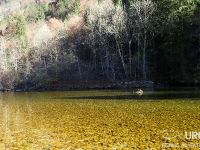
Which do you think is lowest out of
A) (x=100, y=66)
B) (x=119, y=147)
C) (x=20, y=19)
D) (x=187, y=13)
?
(x=119, y=147)

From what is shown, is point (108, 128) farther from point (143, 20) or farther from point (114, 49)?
point (114, 49)

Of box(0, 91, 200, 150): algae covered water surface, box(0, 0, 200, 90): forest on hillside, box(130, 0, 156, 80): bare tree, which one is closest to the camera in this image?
box(0, 91, 200, 150): algae covered water surface

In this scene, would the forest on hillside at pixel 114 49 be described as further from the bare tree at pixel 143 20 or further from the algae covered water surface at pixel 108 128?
the algae covered water surface at pixel 108 128

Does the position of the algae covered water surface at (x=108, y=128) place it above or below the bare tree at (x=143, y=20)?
below

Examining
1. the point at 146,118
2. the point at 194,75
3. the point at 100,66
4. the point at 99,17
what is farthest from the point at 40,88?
the point at 146,118

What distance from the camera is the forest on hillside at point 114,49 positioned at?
56781 millimetres

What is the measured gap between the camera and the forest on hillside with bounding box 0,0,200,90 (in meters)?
56.8

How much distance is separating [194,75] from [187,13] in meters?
9.54

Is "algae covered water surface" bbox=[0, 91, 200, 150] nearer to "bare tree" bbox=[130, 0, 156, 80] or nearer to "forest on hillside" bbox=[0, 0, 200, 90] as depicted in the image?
"forest on hillside" bbox=[0, 0, 200, 90]

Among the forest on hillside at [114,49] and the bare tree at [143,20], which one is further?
the bare tree at [143,20]

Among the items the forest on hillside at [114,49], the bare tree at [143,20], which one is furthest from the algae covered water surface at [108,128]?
the bare tree at [143,20]

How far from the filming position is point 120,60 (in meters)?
74.3

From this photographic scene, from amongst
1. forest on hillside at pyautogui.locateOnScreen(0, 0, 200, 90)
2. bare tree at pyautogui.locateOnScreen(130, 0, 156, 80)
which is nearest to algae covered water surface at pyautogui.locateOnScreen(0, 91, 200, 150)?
forest on hillside at pyautogui.locateOnScreen(0, 0, 200, 90)

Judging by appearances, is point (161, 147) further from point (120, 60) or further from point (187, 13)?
point (120, 60)
